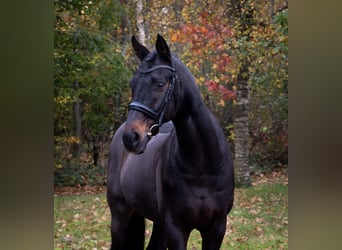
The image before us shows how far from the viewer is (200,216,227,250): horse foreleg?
2133mm

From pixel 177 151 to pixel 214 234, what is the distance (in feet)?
1.29

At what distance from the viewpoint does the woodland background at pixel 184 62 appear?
9.82ft

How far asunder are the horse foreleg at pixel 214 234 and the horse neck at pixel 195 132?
0.25 metres

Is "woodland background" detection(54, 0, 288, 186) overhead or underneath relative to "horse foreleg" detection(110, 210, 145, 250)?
overhead

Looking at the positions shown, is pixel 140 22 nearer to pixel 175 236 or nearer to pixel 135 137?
pixel 135 137

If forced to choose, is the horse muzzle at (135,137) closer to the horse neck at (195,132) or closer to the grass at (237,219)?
the horse neck at (195,132)

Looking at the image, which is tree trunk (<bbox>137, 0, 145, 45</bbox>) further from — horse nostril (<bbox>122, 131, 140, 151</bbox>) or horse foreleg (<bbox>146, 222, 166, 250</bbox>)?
horse nostril (<bbox>122, 131, 140, 151</bbox>)

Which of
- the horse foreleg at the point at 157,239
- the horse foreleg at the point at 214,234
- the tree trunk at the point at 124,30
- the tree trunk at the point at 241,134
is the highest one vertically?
the tree trunk at the point at 124,30

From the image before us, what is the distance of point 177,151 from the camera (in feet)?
6.97

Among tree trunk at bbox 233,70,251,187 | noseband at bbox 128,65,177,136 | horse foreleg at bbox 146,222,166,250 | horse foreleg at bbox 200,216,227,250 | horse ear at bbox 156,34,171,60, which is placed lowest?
horse foreleg at bbox 146,222,166,250

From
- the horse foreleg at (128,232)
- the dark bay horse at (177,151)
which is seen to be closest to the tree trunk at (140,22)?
the dark bay horse at (177,151)

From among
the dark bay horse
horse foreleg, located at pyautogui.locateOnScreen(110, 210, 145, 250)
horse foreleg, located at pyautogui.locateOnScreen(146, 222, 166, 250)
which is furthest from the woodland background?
the dark bay horse

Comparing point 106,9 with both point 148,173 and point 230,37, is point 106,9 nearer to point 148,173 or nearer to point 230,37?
point 230,37

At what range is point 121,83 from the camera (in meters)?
3.13
